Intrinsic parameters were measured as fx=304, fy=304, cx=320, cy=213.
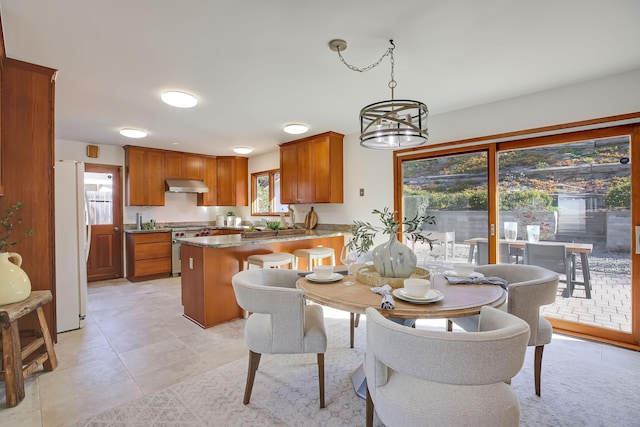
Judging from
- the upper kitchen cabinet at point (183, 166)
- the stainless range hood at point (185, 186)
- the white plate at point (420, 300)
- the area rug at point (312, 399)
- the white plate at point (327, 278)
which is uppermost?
the upper kitchen cabinet at point (183, 166)

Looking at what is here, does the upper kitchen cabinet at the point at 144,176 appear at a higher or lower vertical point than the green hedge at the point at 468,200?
higher

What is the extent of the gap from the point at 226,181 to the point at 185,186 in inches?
37.3

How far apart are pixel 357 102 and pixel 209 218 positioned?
15.6 feet

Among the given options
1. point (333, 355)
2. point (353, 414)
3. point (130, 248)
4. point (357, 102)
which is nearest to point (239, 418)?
point (353, 414)

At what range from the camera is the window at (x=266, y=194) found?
245 inches

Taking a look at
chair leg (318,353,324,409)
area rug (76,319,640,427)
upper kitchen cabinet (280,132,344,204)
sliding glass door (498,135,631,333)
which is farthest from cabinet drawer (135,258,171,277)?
sliding glass door (498,135,631,333)

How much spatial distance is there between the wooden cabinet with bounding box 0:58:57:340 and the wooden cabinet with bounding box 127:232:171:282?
2649mm

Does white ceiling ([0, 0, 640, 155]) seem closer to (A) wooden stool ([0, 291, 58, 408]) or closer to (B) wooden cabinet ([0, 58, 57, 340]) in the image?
(B) wooden cabinet ([0, 58, 57, 340])

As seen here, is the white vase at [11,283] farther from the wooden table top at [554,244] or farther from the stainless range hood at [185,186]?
the wooden table top at [554,244]

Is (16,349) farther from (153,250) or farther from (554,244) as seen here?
(554,244)

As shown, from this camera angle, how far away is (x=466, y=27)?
6.66 feet

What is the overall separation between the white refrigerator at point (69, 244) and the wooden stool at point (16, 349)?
93 centimetres

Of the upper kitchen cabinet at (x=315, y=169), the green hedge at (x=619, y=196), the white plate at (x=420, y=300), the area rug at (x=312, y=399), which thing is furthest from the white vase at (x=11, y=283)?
the green hedge at (x=619, y=196)

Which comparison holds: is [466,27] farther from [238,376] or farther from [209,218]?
[209,218]
